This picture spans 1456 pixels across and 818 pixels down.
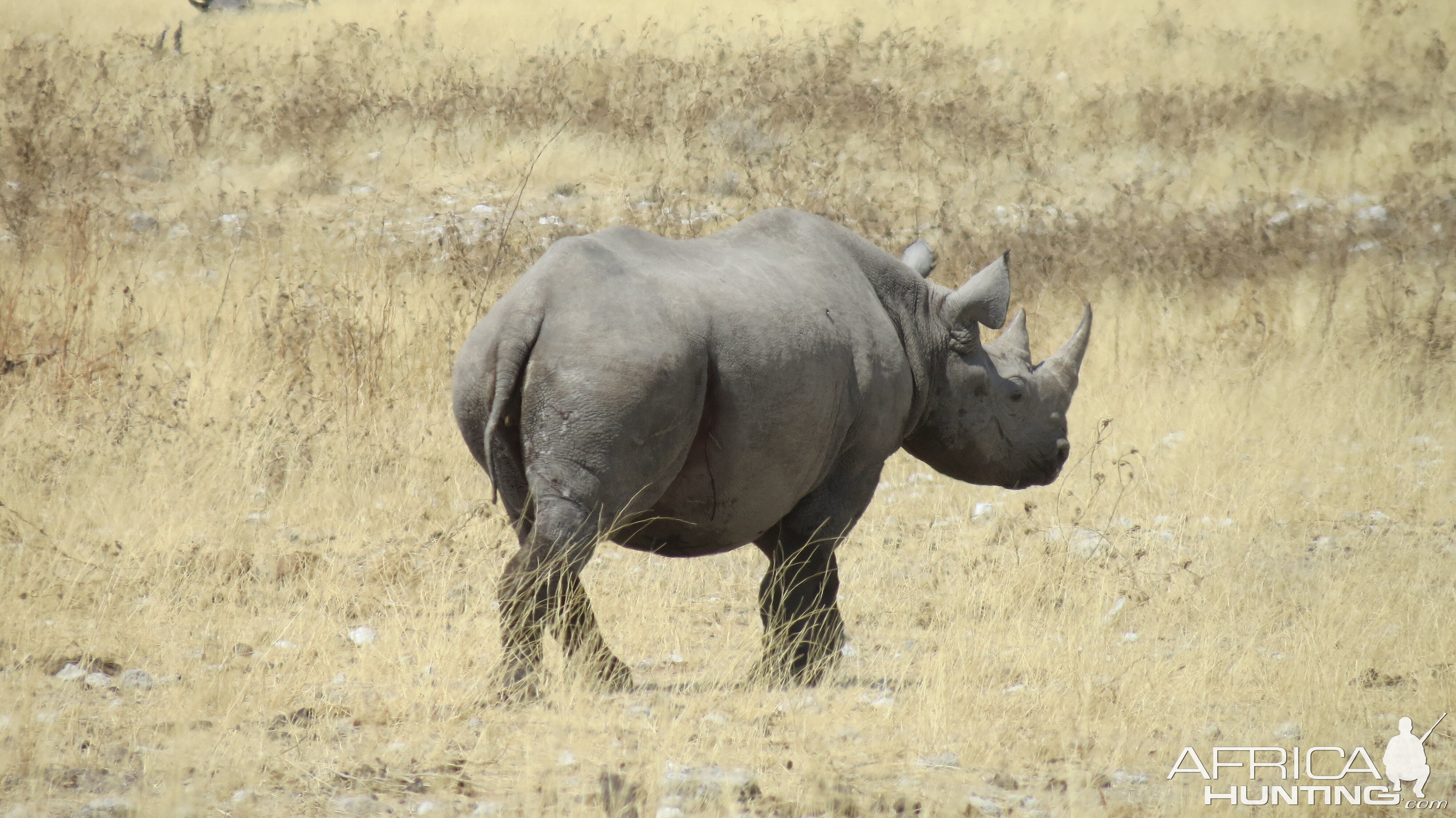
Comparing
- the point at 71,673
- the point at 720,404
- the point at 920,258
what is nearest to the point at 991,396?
the point at 920,258

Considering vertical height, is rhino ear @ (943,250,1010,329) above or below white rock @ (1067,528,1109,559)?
above

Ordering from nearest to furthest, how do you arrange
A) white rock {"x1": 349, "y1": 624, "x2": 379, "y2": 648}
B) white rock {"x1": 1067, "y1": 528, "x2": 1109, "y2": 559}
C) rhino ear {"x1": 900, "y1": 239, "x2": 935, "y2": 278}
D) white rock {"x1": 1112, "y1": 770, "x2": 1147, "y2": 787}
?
white rock {"x1": 1112, "y1": 770, "x2": 1147, "y2": 787} → white rock {"x1": 349, "y1": 624, "x2": 379, "y2": 648} → rhino ear {"x1": 900, "y1": 239, "x2": 935, "y2": 278} → white rock {"x1": 1067, "y1": 528, "x2": 1109, "y2": 559}

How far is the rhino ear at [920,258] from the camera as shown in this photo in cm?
619

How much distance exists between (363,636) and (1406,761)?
3.82m

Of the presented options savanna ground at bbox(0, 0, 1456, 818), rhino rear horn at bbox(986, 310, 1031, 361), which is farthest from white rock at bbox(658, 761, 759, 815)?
rhino rear horn at bbox(986, 310, 1031, 361)

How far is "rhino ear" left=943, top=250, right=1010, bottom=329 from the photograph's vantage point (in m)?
5.59

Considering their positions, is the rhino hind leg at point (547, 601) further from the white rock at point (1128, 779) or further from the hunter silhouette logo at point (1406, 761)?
the hunter silhouette logo at point (1406, 761)

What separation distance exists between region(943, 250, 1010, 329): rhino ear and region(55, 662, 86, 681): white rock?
358 cm

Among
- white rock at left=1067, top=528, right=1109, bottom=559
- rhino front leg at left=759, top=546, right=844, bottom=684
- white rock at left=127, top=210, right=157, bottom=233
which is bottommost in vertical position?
white rock at left=1067, top=528, right=1109, bottom=559

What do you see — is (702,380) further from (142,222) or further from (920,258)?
(142,222)

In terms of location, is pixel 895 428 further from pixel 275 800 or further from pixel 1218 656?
pixel 275 800

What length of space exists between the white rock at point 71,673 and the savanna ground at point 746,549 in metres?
0.02

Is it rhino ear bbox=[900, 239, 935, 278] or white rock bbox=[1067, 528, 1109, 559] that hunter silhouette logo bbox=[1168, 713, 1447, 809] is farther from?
rhino ear bbox=[900, 239, 935, 278]

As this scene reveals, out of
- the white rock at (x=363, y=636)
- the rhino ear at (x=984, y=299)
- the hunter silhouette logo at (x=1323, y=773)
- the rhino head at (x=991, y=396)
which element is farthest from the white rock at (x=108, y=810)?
the rhino ear at (x=984, y=299)
